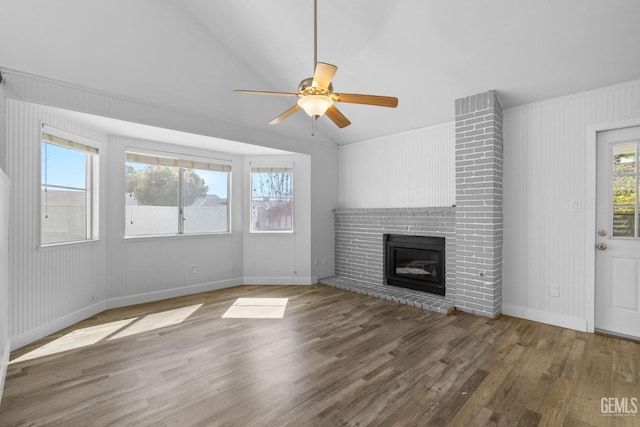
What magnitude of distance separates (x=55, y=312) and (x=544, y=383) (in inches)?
184

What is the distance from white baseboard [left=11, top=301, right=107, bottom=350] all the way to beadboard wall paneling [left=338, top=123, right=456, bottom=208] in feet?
13.4

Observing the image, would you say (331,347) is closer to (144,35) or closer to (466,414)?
(466,414)

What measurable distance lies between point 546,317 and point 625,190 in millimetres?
1600

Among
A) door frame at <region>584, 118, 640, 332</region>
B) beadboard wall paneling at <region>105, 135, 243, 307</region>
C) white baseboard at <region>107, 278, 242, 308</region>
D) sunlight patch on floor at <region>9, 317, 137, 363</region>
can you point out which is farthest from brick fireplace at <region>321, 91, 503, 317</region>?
sunlight patch on floor at <region>9, 317, 137, 363</region>

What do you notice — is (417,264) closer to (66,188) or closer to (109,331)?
(109,331)

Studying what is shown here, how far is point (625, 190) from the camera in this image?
10.4ft

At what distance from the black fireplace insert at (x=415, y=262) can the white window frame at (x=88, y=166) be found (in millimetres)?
4230

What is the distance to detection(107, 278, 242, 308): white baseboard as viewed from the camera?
4.12 meters

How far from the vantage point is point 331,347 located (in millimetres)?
2891

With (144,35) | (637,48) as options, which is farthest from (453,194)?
(144,35)

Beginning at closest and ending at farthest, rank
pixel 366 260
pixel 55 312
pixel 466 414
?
pixel 466 414, pixel 55 312, pixel 366 260

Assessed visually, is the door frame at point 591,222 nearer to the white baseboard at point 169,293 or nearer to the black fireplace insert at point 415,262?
the black fireplace insert at point 415,262

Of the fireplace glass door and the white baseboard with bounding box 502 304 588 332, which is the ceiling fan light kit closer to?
the fireplace glass door

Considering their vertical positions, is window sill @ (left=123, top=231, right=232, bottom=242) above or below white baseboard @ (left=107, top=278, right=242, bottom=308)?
above
